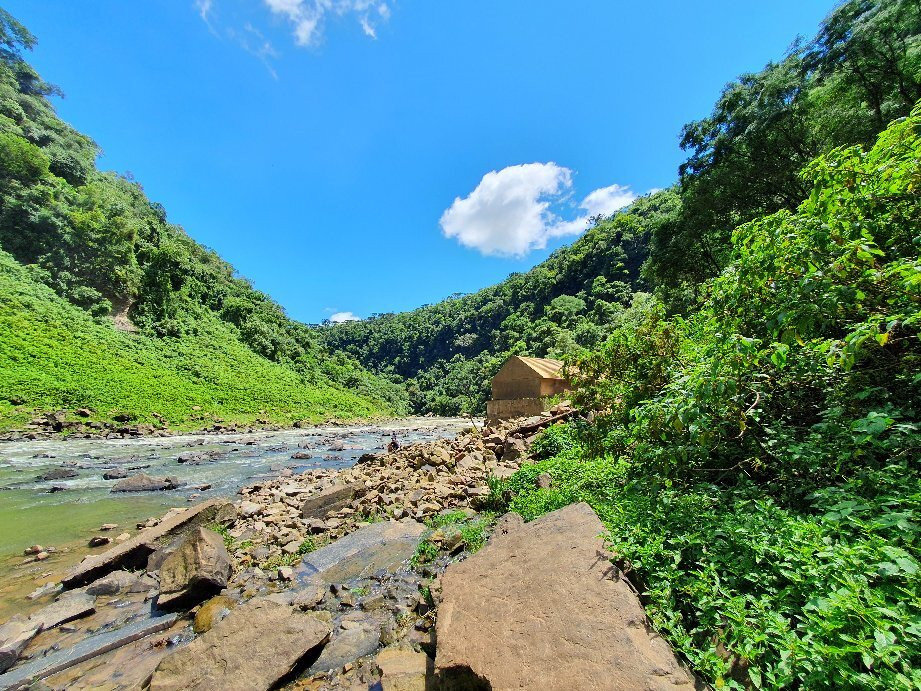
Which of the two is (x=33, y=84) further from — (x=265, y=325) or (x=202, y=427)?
(x=202, y=427)

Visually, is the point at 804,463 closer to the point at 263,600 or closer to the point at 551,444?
the point at 263,600

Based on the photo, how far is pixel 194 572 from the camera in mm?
5375

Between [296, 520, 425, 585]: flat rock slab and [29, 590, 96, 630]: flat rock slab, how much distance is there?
8.71 feet

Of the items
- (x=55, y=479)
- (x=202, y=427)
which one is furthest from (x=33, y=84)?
(x=55, y=479)

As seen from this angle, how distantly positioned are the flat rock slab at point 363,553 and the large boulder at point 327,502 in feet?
5.94

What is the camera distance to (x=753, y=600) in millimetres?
2424

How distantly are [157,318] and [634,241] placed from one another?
86653mm

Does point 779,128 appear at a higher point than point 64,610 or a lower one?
higher

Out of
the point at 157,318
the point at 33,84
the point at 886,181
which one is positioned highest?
the point at 33,84

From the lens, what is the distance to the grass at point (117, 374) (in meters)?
26.0

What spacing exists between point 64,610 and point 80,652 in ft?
4.09

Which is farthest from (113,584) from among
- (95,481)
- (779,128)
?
(779,128)

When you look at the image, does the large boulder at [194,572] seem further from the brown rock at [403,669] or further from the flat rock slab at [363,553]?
the brown rock at [403,669]

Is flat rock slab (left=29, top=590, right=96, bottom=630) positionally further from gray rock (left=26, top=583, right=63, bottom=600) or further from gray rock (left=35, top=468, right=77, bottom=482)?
gray rock (left=35, top=468, right=77, bottom=482)
